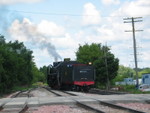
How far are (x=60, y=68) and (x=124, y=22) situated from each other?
54.8 ft

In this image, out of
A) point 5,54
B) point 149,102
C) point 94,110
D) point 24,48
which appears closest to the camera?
point 94,110

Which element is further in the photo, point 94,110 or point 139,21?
point 139,21

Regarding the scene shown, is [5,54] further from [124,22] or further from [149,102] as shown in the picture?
[149,102]

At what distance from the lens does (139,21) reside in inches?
2251

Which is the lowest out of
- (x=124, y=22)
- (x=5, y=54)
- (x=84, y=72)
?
(x=84, y=72)

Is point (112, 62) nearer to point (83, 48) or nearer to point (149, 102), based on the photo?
point (83, 48)

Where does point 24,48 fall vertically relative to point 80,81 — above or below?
above

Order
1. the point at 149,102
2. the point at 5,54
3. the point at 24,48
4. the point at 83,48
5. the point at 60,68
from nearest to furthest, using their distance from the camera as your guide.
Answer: the point at 149,102 < the point at 60,68 < the point at 5,54 < the point at 83,48 < the point at 24,48

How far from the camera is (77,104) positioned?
20.3 m

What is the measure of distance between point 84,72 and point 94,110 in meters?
26.2

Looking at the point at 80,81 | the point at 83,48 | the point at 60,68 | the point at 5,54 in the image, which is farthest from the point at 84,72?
the point at 83,48

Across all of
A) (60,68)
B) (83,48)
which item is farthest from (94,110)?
(83,48)

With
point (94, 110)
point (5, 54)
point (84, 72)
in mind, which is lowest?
point (94, 110)

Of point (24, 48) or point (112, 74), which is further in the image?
point (24, 48)
